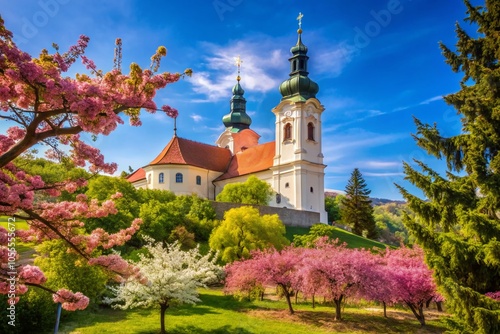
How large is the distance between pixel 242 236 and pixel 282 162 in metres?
23.0

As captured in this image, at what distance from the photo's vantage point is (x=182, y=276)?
17234 millimetres

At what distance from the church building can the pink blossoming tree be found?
41.6 meters

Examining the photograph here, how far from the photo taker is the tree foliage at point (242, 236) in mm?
27125

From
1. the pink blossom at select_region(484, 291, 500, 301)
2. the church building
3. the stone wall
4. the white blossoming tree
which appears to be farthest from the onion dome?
the pink blossom at select_region(484, 291, 500, 301)

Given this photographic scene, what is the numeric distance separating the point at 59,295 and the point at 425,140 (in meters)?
9.92

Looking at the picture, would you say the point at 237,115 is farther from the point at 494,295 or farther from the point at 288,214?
the point at 494,295

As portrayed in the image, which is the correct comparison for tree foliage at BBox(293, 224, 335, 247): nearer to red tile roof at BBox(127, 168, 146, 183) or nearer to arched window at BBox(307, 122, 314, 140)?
arched window at BBox(307, 122, 314, 140)

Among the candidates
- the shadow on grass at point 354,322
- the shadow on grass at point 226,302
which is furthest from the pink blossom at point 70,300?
the shadow on grass at point 226,302

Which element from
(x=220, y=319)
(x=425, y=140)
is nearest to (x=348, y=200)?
(x=220, y=319)

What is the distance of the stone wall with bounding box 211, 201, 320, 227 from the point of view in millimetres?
40469

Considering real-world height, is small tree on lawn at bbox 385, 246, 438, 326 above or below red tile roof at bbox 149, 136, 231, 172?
below

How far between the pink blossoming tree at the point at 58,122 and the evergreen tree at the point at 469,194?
7212mm

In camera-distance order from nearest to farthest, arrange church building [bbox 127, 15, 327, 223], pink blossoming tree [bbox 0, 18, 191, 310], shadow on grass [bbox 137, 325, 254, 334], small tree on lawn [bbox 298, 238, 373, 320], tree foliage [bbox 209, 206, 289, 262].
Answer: pink blossoming tree [bbox 0, 18, 191, 310], shadow on grass [bbox 137, 325, 254, 334], small tree on lawn [bbox 298, 238, 373, 320], tree foliage [bbox 209, 206, 289, 262], church building [bbox 127, 15, 327, 223]

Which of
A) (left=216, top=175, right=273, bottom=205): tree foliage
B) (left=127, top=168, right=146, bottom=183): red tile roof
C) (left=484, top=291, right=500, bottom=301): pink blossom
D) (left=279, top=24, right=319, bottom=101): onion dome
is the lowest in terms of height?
(left=484, top=291, right=500, bottom=301): pink blossom
